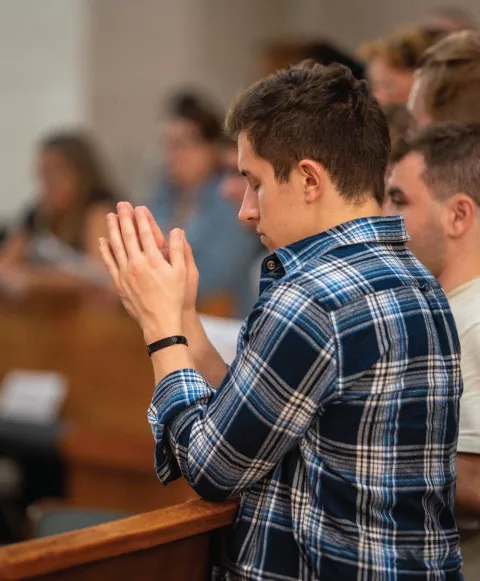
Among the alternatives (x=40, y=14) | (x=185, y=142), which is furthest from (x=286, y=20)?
(x=185, y=142)

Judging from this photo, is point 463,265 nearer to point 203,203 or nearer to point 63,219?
point 203,203

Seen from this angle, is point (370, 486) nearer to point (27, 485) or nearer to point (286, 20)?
point (27, 485)

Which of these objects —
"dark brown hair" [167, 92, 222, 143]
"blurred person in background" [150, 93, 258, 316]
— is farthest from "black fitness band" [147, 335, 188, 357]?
"dark brown hair" [167, 92, 222, 143]

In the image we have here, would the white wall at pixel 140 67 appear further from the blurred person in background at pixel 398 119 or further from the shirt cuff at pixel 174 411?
the shirt cuff at pixel 174 411

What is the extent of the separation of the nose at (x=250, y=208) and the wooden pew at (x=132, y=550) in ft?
1.55

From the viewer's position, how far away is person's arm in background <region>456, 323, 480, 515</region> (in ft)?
5.54

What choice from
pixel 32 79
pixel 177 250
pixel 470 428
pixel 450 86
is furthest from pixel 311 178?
pixel 32 79

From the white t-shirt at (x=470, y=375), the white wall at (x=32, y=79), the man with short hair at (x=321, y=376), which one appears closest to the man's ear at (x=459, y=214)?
the white t-shirt at (x=470, y=375)

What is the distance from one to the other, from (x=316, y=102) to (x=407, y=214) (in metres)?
0.45

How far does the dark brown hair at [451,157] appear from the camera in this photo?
1.81 m

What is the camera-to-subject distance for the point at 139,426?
361cm

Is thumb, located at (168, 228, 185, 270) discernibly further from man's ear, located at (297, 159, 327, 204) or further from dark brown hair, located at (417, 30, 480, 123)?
dark brown hair, located at (417, 30, 480, 123)

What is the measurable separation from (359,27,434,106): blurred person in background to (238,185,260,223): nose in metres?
1.31

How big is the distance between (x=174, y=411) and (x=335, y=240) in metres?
0.37
